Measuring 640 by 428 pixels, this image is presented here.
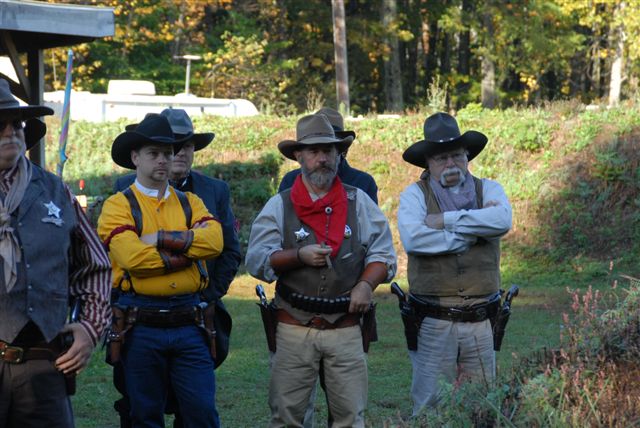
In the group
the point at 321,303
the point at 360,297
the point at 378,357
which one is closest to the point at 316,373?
the point at 321,303

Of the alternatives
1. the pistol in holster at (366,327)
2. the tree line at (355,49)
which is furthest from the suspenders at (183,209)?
the tree line at (355,49)

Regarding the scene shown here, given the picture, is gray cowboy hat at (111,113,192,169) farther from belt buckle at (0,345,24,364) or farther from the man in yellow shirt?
belt buckle at (0,345,24,364)

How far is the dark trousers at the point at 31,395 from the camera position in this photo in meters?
4.61

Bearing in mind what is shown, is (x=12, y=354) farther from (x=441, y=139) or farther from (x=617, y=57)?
(x=617, y=57)

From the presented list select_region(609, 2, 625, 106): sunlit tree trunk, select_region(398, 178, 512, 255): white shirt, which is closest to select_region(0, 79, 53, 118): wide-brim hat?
select_region(398, 178, 512, 255): white shirt

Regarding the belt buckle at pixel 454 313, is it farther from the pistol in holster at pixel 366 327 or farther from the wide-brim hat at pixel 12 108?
the wide-brim hat at pixel 12 108

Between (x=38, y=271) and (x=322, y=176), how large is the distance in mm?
2232

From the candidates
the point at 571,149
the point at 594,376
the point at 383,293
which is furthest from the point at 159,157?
the point at 571,149

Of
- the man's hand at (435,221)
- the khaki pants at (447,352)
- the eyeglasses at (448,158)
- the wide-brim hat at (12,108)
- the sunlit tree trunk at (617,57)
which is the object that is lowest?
the khaki pants at (447,352)

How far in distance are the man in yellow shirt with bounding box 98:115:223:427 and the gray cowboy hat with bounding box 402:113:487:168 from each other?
1.61 m

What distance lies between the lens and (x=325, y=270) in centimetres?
632

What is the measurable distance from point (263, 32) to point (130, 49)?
552 centimetres

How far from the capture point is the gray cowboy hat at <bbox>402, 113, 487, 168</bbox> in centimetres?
712

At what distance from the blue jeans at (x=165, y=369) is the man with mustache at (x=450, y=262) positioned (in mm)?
1375
